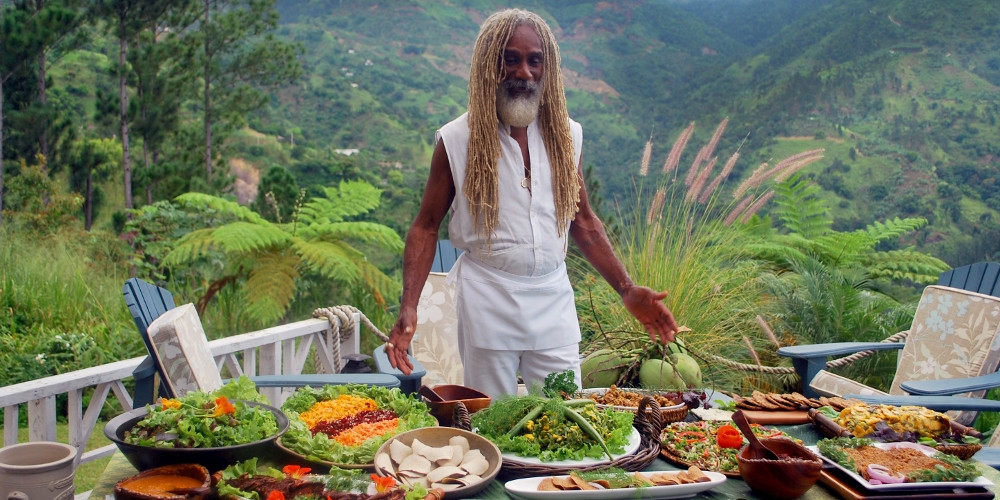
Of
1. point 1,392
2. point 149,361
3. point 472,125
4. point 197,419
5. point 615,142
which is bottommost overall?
point 1,392

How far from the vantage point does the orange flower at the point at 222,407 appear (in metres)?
1.59

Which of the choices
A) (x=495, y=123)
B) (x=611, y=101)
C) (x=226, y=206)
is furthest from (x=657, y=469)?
(x=611, y=101)

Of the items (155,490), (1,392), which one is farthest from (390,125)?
(155,490)

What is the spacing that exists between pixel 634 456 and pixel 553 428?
0.19m

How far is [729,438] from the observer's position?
1855 millimetres

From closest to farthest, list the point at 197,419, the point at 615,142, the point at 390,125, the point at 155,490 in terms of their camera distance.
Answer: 1. the point at 155,490
2. the point at 197,419
3. the point at 615,142
4. the point at 390,125

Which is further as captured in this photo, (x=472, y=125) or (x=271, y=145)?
(x=271, y=145)

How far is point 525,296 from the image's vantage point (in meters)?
2.35

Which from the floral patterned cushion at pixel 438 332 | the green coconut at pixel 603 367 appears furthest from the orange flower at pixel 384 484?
the floral patterned cushion at pixel 438 332

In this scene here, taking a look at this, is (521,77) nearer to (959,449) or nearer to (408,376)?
(408,376)

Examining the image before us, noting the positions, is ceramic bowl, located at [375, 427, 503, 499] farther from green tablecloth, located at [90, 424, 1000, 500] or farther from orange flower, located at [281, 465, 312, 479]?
orange flower, located at [281, 465, 312, 479]

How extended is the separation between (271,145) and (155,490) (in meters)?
17.6

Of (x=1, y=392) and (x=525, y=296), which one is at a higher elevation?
(x=525, y=296)

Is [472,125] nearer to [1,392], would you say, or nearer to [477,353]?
[477,353]
